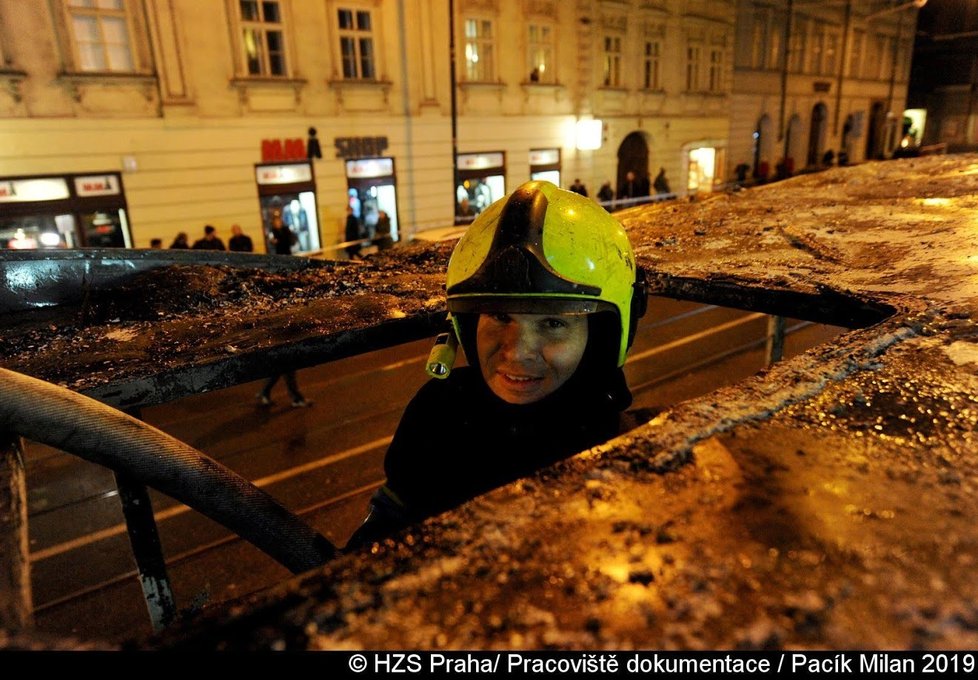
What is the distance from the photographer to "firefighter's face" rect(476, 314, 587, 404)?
1963mm

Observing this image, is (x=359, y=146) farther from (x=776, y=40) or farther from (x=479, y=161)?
(x=776, y=40)

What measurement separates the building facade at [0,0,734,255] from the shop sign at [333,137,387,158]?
5 centimetres

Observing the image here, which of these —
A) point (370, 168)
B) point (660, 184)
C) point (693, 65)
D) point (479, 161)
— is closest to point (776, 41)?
point (693, 65)

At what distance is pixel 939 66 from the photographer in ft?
128

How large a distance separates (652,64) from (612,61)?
2040 millimetres

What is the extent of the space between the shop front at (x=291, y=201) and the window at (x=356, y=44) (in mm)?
2684

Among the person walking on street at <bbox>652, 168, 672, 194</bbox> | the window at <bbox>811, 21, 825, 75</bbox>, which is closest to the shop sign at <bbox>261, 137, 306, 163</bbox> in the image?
the person walking on street at <bbox>652, 168, 672, 194</bbox>

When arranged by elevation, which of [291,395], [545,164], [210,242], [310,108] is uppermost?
[310,108]

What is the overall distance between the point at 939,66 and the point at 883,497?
5067 centimetres

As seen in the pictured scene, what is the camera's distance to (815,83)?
94.6 feet

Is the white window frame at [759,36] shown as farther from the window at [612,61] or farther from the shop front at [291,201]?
the shop front at [291,201]

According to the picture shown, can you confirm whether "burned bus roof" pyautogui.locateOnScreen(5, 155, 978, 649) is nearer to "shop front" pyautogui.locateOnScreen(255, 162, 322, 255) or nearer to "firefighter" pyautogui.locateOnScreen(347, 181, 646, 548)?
"firefighter" pyautogui.locateOnScreen(347, 181, 646, 548)

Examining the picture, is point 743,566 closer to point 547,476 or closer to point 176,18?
point 547,476

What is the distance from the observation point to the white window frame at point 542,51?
58.4ft
